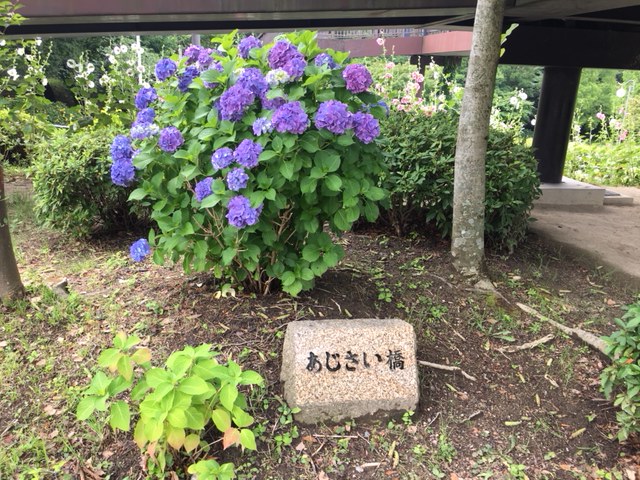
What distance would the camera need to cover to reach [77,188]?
4.13 metres

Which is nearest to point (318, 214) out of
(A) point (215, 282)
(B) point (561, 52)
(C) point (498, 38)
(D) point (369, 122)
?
(D) point (369, 122)

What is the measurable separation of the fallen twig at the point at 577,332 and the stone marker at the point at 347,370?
118 centimetres

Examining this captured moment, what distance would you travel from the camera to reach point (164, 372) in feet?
5.77

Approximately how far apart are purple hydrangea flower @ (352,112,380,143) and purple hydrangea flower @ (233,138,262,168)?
469mm

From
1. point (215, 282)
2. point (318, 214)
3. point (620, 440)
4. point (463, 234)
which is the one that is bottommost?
point (620, 440)

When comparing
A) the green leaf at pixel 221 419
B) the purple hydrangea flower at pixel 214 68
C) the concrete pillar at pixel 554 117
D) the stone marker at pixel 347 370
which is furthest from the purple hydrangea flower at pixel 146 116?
the concrete pillar at pixel 554 117

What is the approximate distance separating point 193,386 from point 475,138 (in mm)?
2323

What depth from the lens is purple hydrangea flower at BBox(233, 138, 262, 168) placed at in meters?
2.18

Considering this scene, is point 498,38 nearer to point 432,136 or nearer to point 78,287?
point 432,136

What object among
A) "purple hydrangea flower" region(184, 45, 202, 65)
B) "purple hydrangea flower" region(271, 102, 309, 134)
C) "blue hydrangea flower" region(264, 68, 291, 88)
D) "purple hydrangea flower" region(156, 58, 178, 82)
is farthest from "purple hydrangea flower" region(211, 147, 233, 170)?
"purple hydrangea flower" region(184, 45, 202, 65)

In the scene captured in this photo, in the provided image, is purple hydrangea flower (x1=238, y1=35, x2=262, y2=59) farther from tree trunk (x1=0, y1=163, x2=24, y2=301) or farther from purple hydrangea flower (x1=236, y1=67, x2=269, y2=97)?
tree trunk (x1=0, y1=163, x2=24, y2=301)

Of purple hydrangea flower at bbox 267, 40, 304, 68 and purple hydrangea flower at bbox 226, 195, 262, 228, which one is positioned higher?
purple hydrangea flower at bbox 267, 40, 304, 68

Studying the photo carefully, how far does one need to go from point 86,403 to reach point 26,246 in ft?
10.3

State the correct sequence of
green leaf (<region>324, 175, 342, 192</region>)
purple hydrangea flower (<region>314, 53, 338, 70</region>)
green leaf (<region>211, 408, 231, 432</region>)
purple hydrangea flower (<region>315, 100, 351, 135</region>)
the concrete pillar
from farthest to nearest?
1. the concrete pillar
2. purple hydrangea flower (<region>314, 53, 338, 70</region>)
3. green leaf (<region>324, 175, 342, 192</region>)
4. purple hydrangea flower (<region>315, 100, 351, 135</region>)
5. green leaf (<region>211, 408, 231, 432</region>)
